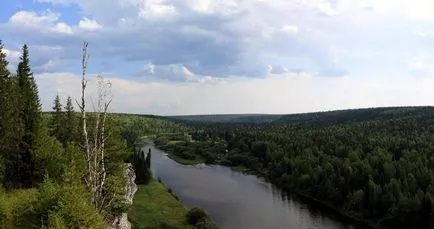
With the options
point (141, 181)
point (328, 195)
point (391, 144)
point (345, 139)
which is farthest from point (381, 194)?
point (345, 139)

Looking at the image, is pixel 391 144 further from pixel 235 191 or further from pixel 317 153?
pixel 235 191

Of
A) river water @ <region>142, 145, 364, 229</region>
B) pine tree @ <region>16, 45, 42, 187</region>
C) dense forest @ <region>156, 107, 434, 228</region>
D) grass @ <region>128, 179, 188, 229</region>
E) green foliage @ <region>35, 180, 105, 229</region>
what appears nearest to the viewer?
green foliage @ <region>35, 180, 105, 229</region>

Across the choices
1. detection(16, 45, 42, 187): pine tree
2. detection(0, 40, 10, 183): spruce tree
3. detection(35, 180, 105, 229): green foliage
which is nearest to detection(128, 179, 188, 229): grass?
detection(16, 45, 42, 187): pine tree

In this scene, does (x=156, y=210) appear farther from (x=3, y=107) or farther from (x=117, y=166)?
(x=3, y=107)

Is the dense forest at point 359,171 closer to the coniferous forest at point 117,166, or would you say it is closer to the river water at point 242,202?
the coniferous forest at point 117,166

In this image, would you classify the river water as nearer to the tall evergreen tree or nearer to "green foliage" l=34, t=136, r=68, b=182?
"green foliage" l=34, t=136, r=68, b=182
